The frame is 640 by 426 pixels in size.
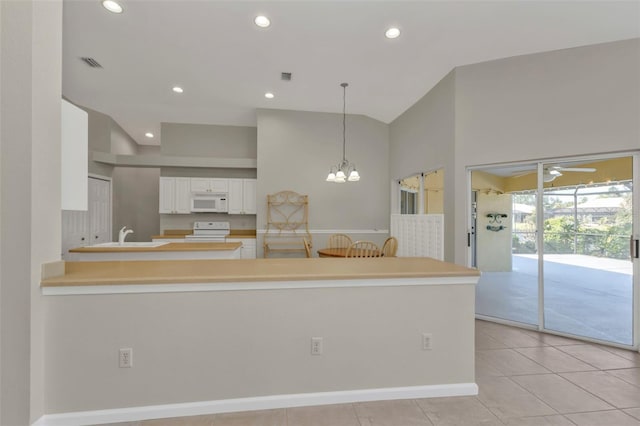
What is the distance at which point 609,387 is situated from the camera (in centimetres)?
213

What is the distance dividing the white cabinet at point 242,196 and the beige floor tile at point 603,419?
504 centimetres

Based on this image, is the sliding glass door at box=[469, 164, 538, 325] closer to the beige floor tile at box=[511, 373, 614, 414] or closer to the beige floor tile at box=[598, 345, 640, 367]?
the beige floor tile at box=[598, 345, 640, 367]

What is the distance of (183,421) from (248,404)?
0.38 metres

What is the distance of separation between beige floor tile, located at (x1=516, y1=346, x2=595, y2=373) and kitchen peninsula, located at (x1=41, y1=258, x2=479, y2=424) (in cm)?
100

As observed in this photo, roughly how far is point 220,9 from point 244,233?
4.06m

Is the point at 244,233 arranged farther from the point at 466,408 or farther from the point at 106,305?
the point at 466,408

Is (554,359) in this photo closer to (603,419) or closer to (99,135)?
(603,419)

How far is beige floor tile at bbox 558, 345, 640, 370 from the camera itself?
8.07 ft

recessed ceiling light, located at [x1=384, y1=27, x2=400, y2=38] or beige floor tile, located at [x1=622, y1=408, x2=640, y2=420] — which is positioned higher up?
recessed ceiling light, located at [x1=384, y1=27, x2=400, y2=38]

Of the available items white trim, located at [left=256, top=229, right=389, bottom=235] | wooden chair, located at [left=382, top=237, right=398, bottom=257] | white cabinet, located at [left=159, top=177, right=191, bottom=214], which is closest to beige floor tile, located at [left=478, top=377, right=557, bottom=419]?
wooden chair, located at [left=382, top=237, right=398, bottom=257]

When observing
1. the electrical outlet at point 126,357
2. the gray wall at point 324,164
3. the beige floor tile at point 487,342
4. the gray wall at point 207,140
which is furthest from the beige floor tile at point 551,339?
the gray wall at point 207,140

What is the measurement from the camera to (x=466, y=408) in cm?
Result: 187

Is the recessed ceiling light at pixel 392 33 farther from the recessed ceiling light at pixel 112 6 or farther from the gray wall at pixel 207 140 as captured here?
the gray wall at pixel 207 140

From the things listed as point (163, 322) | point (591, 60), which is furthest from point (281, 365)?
point (591, 60)
